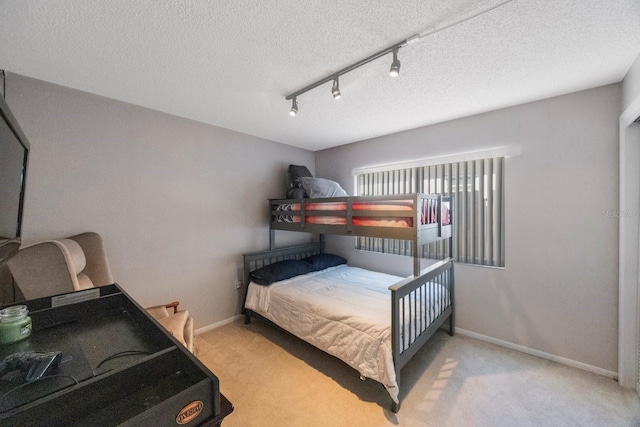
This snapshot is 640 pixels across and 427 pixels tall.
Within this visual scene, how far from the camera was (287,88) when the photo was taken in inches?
76.7

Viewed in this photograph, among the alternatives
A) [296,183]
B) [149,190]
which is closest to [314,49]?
[296,183]

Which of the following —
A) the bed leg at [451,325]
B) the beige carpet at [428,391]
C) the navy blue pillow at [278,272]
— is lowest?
the beige carpet at [428,391]

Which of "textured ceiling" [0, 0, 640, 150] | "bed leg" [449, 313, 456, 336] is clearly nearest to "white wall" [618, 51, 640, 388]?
"textured ceiling" [0, 0, 640, 150]

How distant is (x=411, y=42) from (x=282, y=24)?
2.38 feet

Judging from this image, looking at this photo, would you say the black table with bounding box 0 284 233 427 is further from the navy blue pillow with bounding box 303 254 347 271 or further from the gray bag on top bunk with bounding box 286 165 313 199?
the navy blue pillow with bounding box 303 254 347 271

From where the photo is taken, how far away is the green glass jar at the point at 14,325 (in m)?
0.90

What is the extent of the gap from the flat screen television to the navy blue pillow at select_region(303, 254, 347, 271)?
2.58 meters

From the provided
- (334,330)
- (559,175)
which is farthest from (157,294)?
(559,175)

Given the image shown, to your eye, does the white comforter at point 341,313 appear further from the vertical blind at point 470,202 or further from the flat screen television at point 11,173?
the flat screen television at point 11,173

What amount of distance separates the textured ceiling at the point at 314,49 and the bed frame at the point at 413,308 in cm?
155

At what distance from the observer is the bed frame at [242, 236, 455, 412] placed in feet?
5.55

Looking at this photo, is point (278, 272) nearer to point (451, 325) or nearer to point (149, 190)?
point (149, 190)

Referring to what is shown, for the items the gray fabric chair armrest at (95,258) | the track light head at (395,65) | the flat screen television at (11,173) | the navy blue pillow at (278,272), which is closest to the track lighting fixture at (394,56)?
the track light head at (395,65)

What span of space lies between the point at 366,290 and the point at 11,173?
2469 mm
